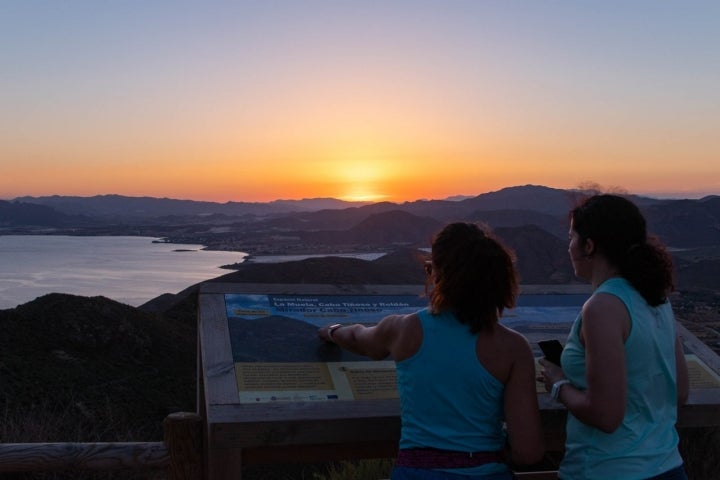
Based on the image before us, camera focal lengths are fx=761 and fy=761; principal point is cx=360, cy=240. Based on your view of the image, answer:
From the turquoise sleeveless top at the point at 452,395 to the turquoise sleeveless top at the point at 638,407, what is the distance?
27 cm

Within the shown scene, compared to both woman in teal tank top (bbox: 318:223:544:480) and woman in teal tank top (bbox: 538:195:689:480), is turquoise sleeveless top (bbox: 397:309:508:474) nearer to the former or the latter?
woman in teal tank top (bbox: 318:223:544:480)

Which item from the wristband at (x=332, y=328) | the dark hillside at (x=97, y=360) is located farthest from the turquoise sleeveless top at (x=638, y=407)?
the dark hillside at (x=97, y=360)

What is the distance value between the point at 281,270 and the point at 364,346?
67.6ft

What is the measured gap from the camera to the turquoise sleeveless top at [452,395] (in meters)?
2.45

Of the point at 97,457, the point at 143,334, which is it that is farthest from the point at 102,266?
the point at 97,457

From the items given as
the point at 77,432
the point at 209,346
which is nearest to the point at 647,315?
the point at 209,346

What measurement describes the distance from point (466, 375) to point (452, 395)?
0.08 m

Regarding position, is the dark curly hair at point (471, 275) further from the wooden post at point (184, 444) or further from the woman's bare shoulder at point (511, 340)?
the wooden post at point (184, 444)

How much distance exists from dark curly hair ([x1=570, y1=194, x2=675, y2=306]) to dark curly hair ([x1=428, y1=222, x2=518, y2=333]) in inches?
11.8

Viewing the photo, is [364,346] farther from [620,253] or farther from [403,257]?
[403,257]

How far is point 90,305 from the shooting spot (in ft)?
45.3

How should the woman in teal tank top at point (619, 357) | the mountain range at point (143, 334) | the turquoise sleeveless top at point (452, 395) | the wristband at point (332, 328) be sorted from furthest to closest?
1. the mountain range at point (143, 334)
2. the wristband at point (332, 328)
3. the turquoise sleeveless top at point (452, 395)
4. the woman in teal tank top at point (619, 357)

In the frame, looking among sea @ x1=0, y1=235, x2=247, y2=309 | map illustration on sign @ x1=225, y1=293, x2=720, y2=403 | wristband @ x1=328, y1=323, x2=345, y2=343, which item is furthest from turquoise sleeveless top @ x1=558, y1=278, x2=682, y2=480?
sea @ x1=0, y1=235, x2=247, y2=309

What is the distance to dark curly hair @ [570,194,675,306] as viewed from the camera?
2469 millimetres
